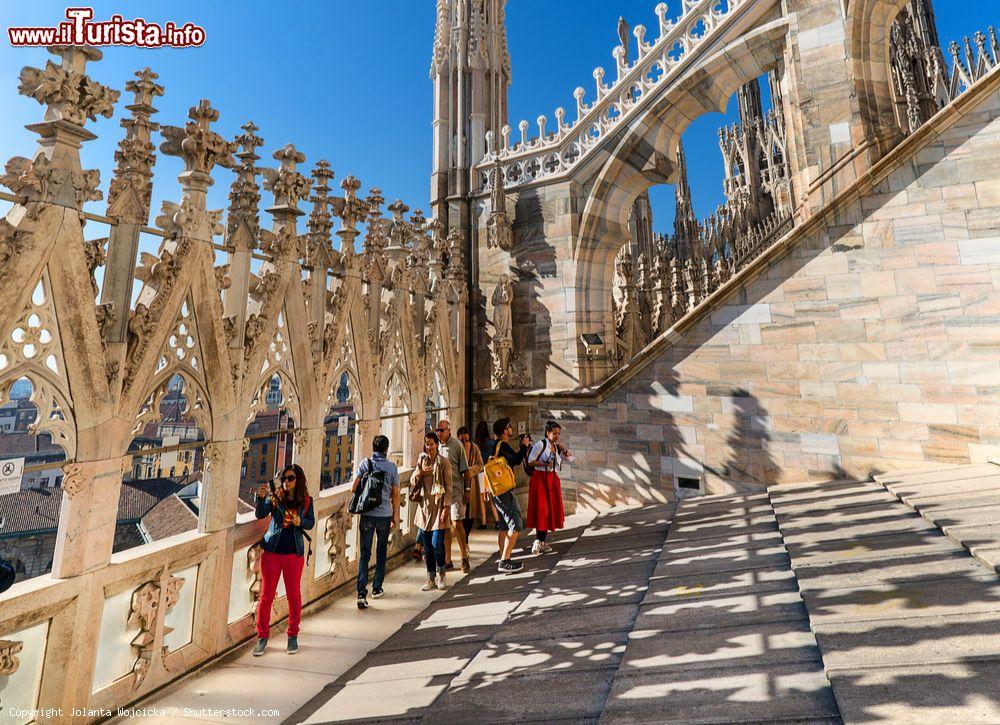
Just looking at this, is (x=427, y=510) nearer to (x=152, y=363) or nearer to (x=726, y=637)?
(x=152, y=363)

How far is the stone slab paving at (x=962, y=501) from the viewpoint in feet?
10.2

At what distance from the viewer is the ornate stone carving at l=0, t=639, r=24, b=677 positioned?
2848 millimetres

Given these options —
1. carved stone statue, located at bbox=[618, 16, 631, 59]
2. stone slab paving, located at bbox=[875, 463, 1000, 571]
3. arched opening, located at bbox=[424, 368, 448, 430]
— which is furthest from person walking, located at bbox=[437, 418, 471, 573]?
carved stone statue, located at bbox=[618, 16, 631, 59]

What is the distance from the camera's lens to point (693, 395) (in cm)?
709

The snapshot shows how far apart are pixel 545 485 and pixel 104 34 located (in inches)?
232

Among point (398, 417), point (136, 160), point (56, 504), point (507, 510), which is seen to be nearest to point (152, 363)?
point (136, 160)

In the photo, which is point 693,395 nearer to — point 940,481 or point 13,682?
point 940,481

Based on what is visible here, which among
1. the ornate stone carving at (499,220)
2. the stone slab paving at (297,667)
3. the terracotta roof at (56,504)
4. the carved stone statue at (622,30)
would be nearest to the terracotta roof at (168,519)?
the terracotta roof at (56,504)

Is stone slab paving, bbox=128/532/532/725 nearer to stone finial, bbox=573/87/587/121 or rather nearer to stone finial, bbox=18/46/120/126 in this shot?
stone finial, bbox=18/46/120/126

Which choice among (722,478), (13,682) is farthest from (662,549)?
(13,682)

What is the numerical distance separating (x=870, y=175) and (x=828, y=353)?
2.24 m

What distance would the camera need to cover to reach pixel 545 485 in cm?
579

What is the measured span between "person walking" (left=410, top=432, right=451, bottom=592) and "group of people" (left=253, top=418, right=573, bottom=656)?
0.01m

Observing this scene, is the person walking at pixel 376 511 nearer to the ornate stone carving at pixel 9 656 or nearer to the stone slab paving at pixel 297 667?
the stone slab paving at pixel 297 667
